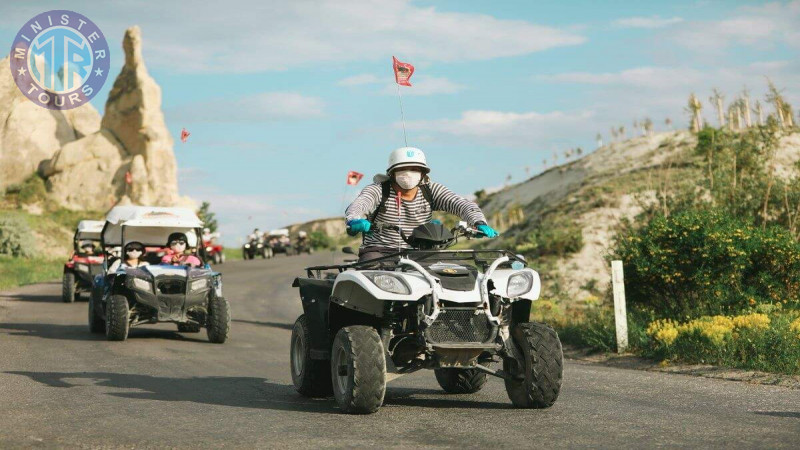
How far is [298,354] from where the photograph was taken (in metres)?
10.2

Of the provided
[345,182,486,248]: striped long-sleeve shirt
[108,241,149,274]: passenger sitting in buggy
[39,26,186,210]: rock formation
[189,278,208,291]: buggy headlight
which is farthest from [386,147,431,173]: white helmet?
[39,26,186,210]: rock formation

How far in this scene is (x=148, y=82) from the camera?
75.2 meters

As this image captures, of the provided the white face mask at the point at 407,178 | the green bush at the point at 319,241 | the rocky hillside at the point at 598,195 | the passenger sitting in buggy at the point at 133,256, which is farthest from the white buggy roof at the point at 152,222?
the green bush at the point at 319,241

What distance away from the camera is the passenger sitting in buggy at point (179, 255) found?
18719 mm

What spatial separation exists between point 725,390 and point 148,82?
6893 centimetres

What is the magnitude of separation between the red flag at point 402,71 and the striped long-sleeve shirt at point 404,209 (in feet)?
13.1

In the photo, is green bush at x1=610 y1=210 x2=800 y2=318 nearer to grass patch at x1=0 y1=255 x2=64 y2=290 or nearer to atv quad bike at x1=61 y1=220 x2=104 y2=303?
atv quad bike at x1=61 y1=220 x2=104 y2=303

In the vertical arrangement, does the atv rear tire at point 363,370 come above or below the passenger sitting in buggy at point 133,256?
below

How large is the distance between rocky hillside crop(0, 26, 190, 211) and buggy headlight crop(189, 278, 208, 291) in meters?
54.4

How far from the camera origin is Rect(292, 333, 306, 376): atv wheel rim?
1002 cm

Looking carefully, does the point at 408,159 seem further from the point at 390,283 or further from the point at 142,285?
the point at 142,285

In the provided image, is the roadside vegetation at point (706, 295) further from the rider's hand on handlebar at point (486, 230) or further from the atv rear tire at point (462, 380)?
the rider's hand on handlebar at point (486, 230)

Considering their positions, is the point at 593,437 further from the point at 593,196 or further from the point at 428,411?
the point at 593,196

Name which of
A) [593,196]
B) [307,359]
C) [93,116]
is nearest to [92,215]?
[93,116]
